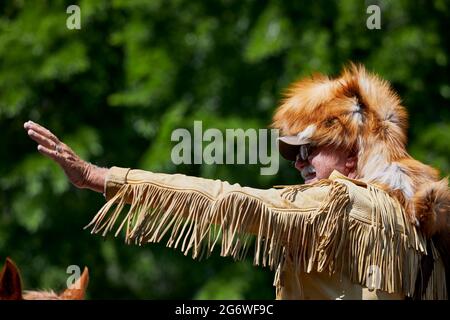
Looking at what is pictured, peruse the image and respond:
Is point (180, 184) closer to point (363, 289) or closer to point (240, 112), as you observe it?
point (363, 289)

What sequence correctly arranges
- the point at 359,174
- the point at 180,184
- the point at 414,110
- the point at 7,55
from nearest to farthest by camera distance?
the point at 180,184 → the point at 359,174 → the point at 414,110 → the point at 7,55

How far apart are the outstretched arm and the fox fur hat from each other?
64cm

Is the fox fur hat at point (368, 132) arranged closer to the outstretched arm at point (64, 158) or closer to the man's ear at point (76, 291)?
the outstretched arm at point (64, 158)

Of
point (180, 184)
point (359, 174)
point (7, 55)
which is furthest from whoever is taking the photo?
point (7, 55)

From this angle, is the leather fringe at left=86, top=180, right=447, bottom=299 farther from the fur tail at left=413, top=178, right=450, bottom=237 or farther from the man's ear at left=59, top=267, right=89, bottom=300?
the man's ear at left=59, top=267, right=89, bottom=300

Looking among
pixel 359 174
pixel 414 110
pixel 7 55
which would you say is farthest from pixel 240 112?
pixel 359 174

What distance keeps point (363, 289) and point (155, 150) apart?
19.3 feet

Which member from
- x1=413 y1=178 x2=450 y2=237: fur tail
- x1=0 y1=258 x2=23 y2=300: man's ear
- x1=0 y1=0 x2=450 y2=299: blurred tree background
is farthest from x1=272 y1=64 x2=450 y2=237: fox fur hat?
x1=0 y1=0 x2=450 y2=299: blurred tree background

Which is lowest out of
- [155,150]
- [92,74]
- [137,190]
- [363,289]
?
[363,289]

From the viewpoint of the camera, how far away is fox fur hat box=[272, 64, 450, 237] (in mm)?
3170

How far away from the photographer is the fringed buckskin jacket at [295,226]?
9.79 feet

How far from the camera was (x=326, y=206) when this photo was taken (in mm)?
3031

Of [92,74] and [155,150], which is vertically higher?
[92,74]

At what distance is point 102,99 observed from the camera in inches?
394
